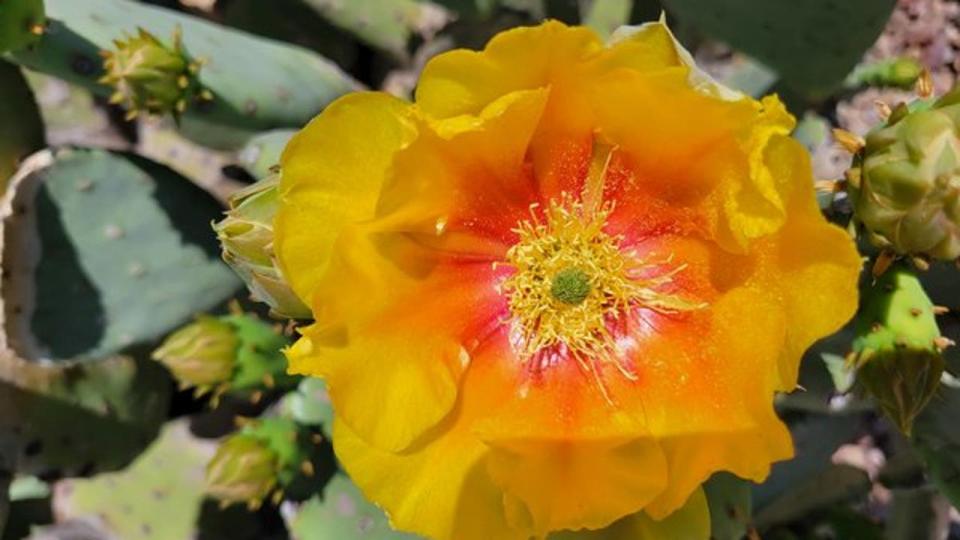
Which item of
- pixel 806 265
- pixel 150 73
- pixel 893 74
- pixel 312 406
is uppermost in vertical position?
pixel 806 265

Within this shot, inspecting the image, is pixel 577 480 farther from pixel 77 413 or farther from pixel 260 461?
pixel 77 413

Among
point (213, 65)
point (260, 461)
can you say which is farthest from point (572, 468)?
point (213, 65)

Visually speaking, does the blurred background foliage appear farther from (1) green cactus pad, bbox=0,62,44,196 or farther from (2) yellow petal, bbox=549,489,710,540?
(2) yellow petal, bbox=549,489,710,540

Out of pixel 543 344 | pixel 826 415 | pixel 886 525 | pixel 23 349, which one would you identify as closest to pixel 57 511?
pixel 23 349

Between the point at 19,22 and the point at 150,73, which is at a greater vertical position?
the point at 19,22

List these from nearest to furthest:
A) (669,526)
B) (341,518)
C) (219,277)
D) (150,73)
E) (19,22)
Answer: (669,526) < (19,22) < (150,73) < (341,518) < (219,277)

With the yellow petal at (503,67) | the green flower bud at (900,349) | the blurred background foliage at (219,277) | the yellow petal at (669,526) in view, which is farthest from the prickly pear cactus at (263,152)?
the green flower bud at (900,349)
